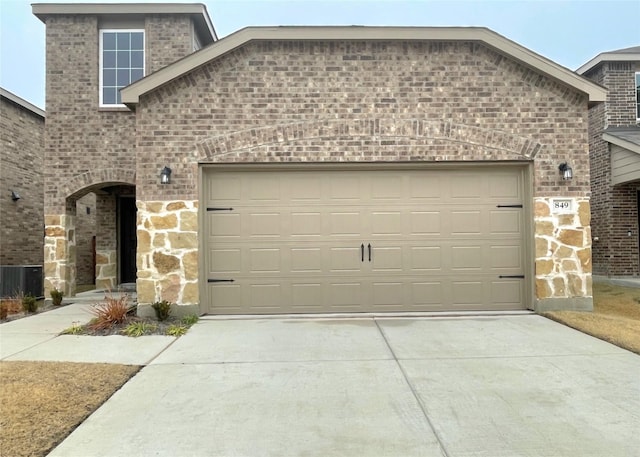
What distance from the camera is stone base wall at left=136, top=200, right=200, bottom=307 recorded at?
25.3ft

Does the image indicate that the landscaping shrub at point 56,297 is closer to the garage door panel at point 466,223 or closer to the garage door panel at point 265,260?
the garage door panel at point 265,260

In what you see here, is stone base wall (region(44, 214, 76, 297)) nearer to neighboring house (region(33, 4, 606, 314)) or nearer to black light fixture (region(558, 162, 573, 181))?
neighboring house (region(33, 4, 606, 314))

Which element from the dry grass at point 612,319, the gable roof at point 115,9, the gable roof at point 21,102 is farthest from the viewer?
the gable roof at point 21,102

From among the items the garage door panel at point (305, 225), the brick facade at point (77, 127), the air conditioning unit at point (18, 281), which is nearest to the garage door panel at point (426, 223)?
the garage door panel at point (305, 225)

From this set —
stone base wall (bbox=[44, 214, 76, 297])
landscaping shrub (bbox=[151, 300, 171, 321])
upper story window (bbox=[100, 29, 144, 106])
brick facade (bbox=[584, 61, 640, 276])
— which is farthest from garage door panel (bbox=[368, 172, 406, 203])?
brick facade (bbox=[584, 61, 640, 276])

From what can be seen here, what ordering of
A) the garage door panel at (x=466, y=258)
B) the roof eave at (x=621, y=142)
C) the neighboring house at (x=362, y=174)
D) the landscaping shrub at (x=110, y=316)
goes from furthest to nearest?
the roof eave at (x=621, y=142) < the garage door panel at (x=466, y=258) < the neighboring house at (x=362, y=174) < the landscaping shrub at (x=110, y=316)

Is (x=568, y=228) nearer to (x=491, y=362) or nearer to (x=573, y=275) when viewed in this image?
(x=573, y=275)

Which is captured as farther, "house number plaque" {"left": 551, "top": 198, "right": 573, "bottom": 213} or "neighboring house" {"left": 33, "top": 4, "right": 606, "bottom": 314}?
"house number plaque" {"left": 551, "top": 198, "right": 573, "bottom": 213}

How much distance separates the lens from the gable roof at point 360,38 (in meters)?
7.65

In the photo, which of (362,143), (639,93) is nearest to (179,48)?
(362,143)

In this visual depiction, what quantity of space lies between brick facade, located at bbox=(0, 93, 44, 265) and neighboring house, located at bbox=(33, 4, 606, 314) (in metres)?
7.36

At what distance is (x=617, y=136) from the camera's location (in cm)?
1173

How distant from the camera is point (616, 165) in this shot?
39.8 feet

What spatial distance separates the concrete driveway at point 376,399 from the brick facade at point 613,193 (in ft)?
25.1
